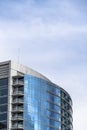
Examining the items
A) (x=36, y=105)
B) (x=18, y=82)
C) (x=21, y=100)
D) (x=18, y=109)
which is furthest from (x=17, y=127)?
(x=18, y=82)

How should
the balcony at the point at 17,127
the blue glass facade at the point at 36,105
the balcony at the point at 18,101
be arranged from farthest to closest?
the blue glass facade at the point at 36,105
the balcony at the point at 18,101
the balcony at the point at 17,127

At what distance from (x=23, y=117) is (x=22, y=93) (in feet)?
28.3

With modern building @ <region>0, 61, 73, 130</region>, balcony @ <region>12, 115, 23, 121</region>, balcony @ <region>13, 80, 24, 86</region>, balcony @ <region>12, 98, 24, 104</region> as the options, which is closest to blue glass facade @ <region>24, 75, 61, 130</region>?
modern building @ <region>0, 61, 73, 130</region>

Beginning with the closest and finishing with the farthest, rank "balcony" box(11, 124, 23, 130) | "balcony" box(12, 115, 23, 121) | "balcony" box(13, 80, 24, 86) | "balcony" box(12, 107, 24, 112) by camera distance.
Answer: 1. "balcony" box(11, 124, 23, 130)
2. "balcony" box(12, 115, 23, 121)
3. "balcony" box(12, 107, 24, 112)
4. "balcony" box(13, 80, 24, 86)

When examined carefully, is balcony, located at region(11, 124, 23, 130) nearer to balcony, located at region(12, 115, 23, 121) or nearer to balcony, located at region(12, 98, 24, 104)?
balcony, located at region(12, 115, 23, 121)

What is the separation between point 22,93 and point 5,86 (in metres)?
6.62

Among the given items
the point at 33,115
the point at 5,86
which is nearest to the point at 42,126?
the point at 33,115

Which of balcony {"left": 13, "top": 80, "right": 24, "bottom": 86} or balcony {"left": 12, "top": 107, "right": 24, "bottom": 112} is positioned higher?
balcony {"left": 13, "top": 80, "right": 24, "bottom": 86}

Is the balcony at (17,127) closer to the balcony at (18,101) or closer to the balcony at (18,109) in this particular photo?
the balcony at (18,109)

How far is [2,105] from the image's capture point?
190 meters

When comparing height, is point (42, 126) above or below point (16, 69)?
below

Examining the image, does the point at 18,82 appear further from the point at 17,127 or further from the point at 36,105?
the point at 17,127

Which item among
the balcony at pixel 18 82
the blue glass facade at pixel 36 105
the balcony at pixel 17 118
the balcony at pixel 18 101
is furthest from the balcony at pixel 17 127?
the balcony at pixel 18 82

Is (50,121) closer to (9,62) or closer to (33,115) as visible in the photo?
(33,115)
